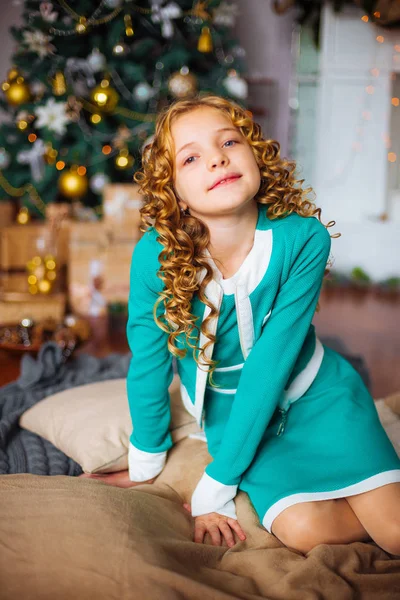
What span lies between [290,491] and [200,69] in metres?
3.24

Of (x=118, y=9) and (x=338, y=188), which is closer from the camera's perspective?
(x=118, y=9)

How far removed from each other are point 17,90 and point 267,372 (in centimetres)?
291

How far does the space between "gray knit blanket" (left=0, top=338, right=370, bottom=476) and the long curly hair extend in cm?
51

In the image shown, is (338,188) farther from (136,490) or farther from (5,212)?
(136,490)

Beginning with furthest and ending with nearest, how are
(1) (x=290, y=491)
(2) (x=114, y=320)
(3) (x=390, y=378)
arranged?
(2) (x=114, y=320), (3) (x=390, y=378), (1) (x=290, y=491)

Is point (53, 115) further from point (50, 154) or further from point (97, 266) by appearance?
point (97, 266)

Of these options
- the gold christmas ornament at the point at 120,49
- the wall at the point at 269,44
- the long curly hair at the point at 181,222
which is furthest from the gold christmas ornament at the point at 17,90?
the long curly hair at the point at 181,222

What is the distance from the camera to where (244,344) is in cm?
135

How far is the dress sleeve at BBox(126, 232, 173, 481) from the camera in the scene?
1.31m

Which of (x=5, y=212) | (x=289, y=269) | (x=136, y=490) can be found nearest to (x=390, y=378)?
(x=289, y=269)

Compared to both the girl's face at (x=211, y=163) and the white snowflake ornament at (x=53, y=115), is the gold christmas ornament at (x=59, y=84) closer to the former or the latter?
the white snowflake ornament at (x=53, y=115)

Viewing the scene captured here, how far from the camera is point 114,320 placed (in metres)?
3.30

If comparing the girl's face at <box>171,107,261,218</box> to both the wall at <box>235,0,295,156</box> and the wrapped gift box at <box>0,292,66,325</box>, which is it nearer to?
the wrapped gift box at <box>0,292,66,325</box>

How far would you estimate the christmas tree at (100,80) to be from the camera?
3.46 metres
